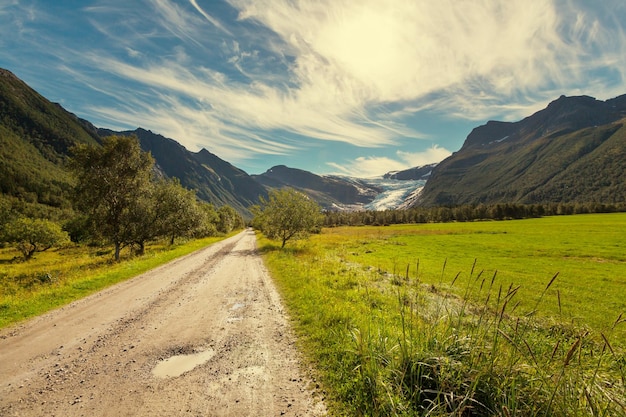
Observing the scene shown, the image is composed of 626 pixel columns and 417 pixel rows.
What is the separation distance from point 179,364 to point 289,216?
42341mm

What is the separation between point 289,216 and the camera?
169ft

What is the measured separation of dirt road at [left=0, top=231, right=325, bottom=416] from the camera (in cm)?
741

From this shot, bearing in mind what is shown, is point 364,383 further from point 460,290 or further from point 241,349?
point 460,290

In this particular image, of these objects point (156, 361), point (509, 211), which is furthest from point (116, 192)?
point (509, 211)

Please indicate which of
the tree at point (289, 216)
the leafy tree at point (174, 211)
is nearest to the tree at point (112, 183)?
the leafy tree at point (174, 211)

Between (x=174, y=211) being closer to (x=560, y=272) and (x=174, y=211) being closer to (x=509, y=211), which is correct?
(x=560, y=272)

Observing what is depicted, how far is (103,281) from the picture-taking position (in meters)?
21.6

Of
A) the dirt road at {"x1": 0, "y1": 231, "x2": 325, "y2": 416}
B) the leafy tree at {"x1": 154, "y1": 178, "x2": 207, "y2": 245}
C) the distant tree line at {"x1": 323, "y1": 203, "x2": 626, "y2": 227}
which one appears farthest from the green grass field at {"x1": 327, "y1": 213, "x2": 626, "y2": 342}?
the distant tree line at {"x1": 323, "y1": 203, "x2": 626, "y2": 227}

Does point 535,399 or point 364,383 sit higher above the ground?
point 535,399

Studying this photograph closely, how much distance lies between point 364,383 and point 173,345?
7674 mm

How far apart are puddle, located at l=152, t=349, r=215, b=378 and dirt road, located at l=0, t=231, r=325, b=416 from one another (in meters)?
0.04

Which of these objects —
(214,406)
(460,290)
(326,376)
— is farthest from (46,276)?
(460,290)

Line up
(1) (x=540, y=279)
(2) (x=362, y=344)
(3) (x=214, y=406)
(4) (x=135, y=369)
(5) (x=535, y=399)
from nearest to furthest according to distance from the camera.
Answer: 1. (5) (x=535, y=399)
2. (3) (x=214, y=406)
3. (2) (x=362, y=344)
4. (4) (x=135, y=369)
5. (1) (x=540, y=279)

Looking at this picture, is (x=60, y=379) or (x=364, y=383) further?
(x=60, y=379)
